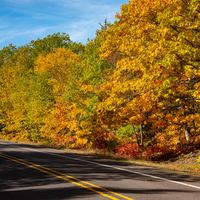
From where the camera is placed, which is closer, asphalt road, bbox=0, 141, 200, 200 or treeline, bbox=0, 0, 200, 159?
asphalt road, bbox=0, 141, 200, 200

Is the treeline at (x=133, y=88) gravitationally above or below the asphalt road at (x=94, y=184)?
above

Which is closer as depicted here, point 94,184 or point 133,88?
point 94,184

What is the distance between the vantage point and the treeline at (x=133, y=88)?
950cm

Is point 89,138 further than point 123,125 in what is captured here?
Yes

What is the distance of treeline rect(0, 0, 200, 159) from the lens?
950cm

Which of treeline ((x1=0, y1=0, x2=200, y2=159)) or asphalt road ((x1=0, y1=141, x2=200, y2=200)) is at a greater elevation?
treeline ((x1=0, y1=0, x2=200, y2=159))

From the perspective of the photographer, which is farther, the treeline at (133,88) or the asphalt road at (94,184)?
the treeline at (133,88)

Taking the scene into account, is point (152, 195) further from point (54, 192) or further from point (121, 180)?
point (54, 192)

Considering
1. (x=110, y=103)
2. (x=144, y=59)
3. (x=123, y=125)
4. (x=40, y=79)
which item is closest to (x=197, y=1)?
(x=144, y=59)

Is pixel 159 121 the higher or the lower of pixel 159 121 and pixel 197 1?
the lower

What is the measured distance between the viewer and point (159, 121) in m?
16.4

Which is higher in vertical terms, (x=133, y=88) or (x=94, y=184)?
(x=133, y=88)

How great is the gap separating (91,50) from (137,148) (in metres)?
10.5

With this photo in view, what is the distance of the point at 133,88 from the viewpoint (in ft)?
35.8
